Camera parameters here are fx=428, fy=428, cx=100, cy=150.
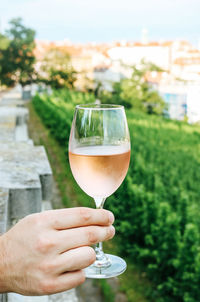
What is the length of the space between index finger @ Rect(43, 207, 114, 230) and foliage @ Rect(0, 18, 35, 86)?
1395 inches

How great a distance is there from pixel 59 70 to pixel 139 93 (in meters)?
8.51

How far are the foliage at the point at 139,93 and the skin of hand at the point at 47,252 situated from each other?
834 inches

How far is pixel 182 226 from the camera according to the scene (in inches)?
165

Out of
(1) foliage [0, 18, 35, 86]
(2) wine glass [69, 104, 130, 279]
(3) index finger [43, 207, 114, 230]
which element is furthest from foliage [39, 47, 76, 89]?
(3) index finger [43, 207, 114, 230]

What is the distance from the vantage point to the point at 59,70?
29359mm

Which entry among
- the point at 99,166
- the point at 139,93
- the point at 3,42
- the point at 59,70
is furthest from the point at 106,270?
the point at 3,42

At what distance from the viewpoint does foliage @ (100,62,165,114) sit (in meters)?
22.4

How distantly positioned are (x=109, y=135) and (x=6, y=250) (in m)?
0.34

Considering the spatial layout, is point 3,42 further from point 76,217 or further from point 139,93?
point 76,217

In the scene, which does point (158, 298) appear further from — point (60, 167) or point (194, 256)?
point (60, 167)

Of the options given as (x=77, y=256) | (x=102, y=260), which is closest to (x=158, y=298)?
(x=102, y=260)

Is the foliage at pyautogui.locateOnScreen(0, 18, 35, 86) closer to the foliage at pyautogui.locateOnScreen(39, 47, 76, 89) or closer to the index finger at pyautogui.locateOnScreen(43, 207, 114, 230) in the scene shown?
the foliage at pyautogui.locateOnScreen(39, 47, 76, 89)

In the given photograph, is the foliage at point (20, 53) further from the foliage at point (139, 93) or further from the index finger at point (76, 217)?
the index finger at point (76, 217)

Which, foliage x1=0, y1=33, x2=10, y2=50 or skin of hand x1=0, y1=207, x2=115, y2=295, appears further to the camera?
foliage x1=0, y1=33, x2=10, y2=50
